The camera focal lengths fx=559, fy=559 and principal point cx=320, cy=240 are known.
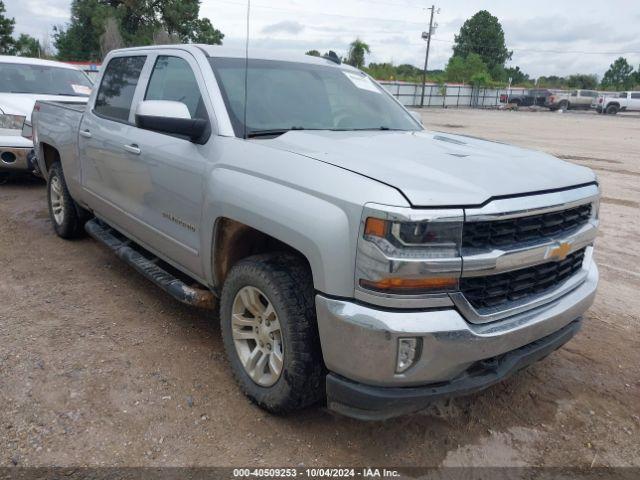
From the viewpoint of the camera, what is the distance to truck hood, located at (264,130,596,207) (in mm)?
2342

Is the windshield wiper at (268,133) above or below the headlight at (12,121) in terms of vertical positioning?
above

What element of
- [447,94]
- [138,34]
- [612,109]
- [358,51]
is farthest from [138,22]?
[612,109]

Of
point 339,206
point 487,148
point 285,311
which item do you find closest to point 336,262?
point 339,206

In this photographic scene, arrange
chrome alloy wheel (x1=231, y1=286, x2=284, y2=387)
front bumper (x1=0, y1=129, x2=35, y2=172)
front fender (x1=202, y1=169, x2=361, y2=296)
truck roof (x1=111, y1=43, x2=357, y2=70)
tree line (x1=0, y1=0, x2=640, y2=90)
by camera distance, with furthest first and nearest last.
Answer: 1. tree line (x1=0, y1=0, x2=640, y2=90)
2. front bumper (x1=0, y1=129, x2=35, y2=172)
3. truck roof (x1=111, y1=43, x2=357, y2=70)
4. chrome alloy wheel (x1=231, y1=286, x2=284, y2=387)
5. front fender (x1=202, y1=169, x2=361, y2=296)

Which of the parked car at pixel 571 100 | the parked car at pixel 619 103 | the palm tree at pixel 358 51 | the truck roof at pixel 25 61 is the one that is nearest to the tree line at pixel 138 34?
the palm tree at pixel 358 51

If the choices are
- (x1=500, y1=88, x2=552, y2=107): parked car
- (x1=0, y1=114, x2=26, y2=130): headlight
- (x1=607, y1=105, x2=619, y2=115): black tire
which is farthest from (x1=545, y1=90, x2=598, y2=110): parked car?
(x1=0, y1=114, x2=26, y2=130): headlight

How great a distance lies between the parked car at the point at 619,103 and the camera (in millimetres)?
42812

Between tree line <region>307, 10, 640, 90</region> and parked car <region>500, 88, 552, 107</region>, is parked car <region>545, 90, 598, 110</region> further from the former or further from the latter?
tree line <region>307, 10, 640, 90</region>

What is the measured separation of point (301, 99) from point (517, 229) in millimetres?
1803

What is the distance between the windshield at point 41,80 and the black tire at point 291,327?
24.3ft

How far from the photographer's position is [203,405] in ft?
9.91

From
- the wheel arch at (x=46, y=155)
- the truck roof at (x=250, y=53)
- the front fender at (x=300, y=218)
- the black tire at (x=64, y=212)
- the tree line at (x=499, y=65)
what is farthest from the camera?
the tree line at (x=499, y=65)

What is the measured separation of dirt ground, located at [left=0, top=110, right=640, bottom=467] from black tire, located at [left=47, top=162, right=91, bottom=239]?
3.71 ft

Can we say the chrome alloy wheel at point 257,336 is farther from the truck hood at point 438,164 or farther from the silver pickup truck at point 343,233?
the truck hood at point 438,164
